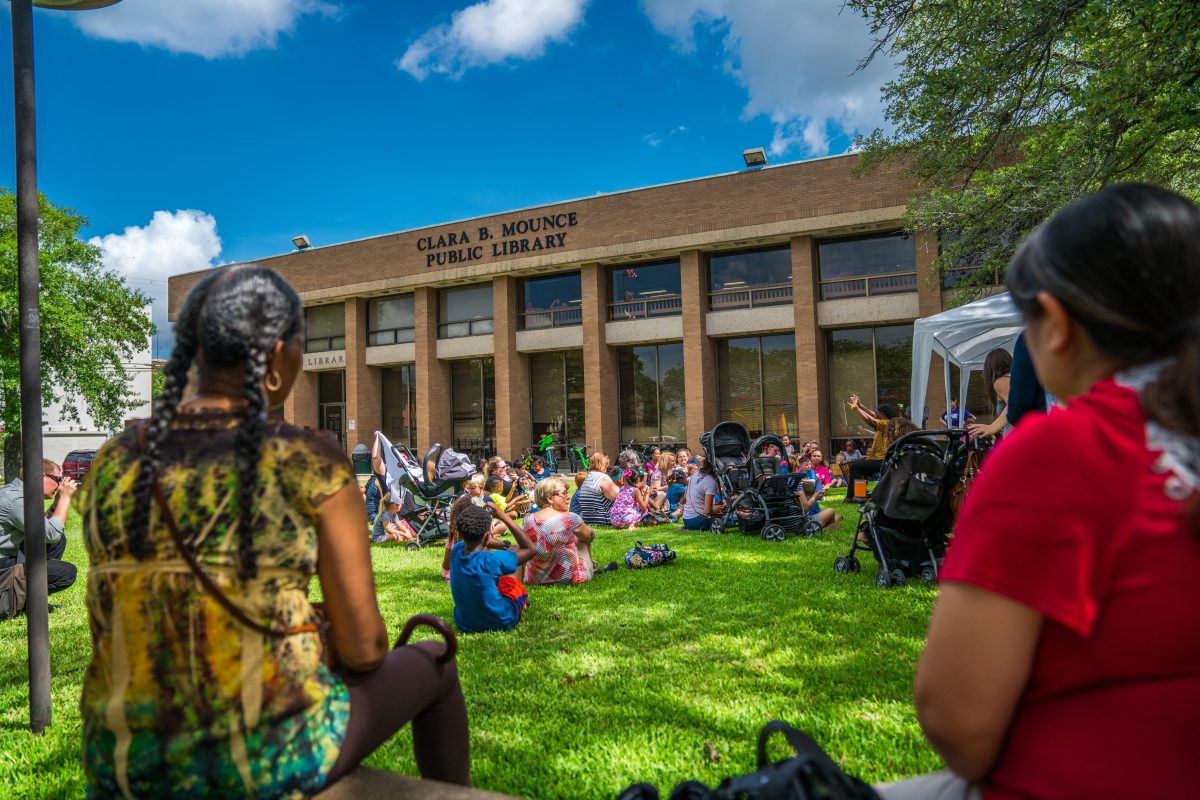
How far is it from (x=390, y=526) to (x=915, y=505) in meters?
8.90

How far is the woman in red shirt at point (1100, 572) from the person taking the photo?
3.37 feet

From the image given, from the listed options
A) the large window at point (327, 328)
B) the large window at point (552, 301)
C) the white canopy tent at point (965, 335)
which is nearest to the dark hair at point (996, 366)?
the white canopy tent at point (965, 335)

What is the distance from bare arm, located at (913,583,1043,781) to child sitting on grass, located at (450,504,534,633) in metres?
4.83

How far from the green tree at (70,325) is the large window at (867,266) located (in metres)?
24.5

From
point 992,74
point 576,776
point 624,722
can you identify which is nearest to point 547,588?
point 624,722

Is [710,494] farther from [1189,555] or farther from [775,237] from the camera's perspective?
[775,237]

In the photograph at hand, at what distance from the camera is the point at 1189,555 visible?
1.03m

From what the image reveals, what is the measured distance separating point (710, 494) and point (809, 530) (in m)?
1.72

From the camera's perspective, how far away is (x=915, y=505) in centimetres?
638

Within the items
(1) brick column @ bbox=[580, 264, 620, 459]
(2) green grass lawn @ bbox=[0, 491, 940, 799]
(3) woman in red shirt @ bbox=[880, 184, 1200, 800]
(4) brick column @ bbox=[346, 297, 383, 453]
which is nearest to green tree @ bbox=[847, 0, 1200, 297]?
(2) green grass lawn @ bbox=[0, 491, 940, 799]

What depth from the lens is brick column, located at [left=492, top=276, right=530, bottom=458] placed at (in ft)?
88.0

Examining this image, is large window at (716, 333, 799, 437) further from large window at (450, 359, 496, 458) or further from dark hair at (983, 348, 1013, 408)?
dark hair at (983, 348, 1013, 408)

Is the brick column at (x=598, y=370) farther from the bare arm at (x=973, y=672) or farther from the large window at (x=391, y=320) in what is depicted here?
the bare arm at (x=973, y=672)

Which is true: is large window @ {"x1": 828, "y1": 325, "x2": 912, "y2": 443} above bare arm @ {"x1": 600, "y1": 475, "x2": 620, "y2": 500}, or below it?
above
